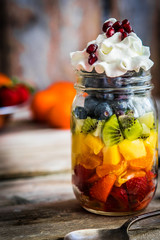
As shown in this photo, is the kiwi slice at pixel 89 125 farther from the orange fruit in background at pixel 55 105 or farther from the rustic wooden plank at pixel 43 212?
the orange fruit in background at pixel 55 105

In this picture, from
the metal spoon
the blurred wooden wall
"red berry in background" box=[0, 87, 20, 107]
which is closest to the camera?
the metal spoon

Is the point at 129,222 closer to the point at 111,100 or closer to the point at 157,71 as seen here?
the point at 111,100

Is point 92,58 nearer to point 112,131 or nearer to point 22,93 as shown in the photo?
point 112,131

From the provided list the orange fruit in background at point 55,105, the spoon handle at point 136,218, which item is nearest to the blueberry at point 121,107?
the spoon handle at point 136,218

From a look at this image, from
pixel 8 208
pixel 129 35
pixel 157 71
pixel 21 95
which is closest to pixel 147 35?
pixel 157 71

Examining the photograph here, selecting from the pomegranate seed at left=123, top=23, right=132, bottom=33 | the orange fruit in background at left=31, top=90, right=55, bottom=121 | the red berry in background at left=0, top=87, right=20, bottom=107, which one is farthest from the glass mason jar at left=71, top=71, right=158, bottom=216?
the orange fruit in background at left=31, top=90, right=55, bottom=121

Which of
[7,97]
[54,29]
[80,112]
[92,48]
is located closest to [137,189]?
[80,112]

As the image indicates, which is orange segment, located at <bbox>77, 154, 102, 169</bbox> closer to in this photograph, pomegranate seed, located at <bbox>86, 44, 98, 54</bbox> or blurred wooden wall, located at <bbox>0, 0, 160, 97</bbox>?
pomegranate seed, located at <bbox>86, 44, 98, 54</bbox>

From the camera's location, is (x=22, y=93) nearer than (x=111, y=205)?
No
